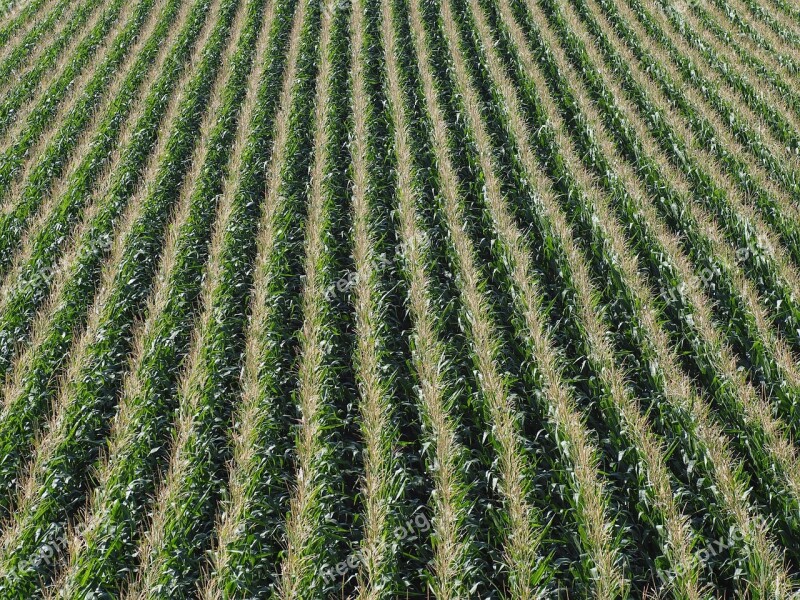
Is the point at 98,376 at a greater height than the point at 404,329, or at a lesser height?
greater

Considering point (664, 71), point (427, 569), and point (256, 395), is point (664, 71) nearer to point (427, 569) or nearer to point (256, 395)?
point (256, 395)

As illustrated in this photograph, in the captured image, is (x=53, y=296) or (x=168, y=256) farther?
(x=168, y=256)

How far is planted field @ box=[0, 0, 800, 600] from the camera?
5977 mm

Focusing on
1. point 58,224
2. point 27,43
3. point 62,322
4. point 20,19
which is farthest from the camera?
point 20,19

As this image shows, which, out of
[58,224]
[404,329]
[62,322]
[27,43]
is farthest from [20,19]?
[404,329]

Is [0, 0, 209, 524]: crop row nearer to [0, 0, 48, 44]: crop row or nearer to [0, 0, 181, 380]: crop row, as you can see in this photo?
[0, 0, 181, 380]: crop row

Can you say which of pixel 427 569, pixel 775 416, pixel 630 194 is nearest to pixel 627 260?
pixel 630 194

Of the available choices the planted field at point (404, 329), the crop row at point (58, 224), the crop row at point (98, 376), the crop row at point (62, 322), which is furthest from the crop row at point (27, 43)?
the crop row at point (98, 376)

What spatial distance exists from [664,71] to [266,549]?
11.9m

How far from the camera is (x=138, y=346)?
815cm

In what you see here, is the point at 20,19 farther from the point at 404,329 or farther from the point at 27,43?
the point at 404,329

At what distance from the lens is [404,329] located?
8.59 m

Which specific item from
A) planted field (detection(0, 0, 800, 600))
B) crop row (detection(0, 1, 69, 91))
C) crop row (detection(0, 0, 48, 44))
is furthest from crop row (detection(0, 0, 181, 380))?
crop row (detection(0, 0, 48, 44))

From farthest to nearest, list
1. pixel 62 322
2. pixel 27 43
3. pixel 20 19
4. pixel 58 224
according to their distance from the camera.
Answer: pixel 20 19
pixel 27 43
pixel 58 224
pixel 62 322
